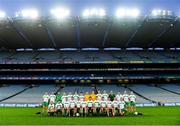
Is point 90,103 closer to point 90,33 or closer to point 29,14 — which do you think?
point 29,14

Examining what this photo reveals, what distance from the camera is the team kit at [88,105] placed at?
24.8 m

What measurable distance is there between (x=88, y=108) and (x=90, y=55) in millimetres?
30686

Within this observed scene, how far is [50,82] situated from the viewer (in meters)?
54.7

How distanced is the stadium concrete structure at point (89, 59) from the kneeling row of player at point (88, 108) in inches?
790

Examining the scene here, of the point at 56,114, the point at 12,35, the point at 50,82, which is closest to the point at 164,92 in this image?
the point at 50,82

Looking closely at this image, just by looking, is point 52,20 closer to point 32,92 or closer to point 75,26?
point 75,26

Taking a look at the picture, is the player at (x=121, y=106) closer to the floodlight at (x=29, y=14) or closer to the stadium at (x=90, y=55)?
the stadium at (x=90, y=55)

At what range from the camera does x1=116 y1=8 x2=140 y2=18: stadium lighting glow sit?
139ft

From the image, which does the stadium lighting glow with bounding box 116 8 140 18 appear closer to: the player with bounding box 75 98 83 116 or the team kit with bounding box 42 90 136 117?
the team kit with bounding box 42 90 136 117

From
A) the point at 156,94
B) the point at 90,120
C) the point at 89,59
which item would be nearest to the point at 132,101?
the point at 90,120

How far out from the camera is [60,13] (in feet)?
140

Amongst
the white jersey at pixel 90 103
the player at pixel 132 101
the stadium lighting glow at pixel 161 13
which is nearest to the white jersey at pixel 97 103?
the white jersey at pixel 90 103

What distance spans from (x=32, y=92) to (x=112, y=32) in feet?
44.3

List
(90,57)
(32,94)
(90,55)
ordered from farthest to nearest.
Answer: (90,55), (90,57), (32,94)
